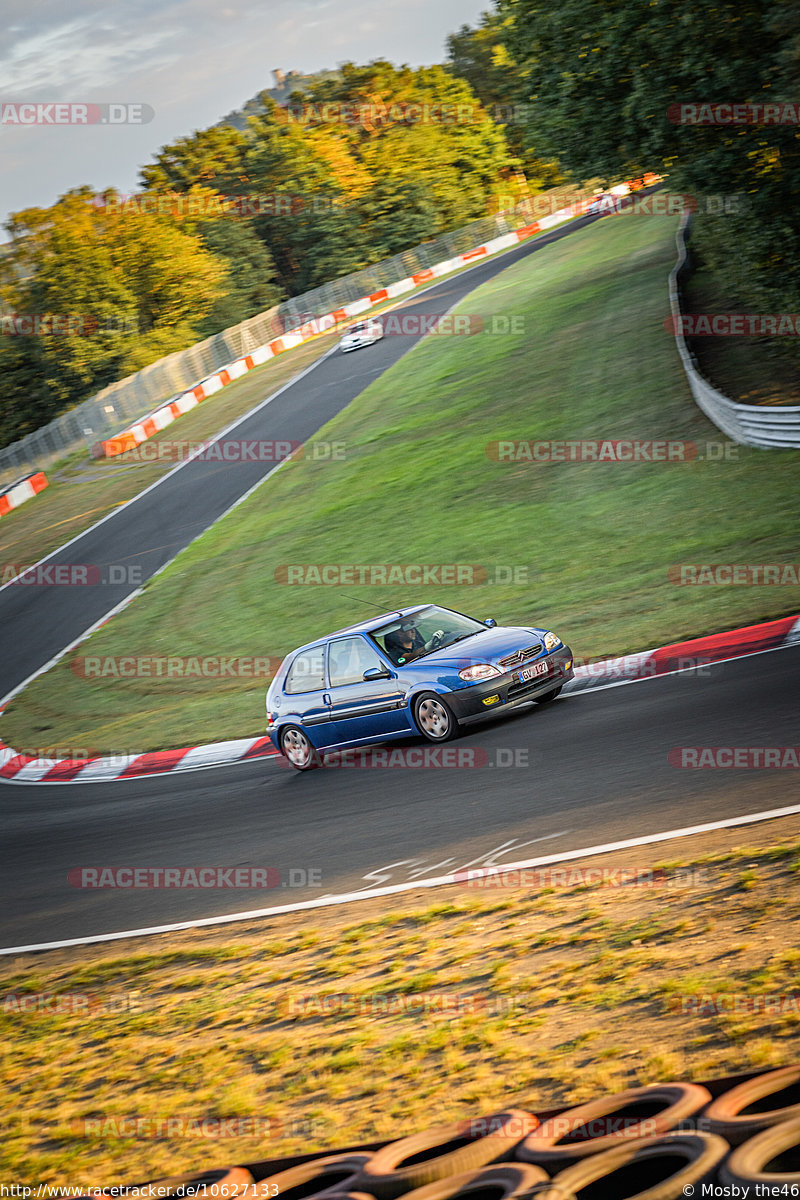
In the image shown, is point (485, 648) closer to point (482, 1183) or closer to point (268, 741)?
point (268, 741)

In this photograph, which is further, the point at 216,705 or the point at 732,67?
the point at 732,67

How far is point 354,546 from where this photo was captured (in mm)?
23453

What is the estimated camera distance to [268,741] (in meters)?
15.0

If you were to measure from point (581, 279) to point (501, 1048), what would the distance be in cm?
3900

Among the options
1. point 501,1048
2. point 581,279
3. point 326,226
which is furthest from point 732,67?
point 326,226

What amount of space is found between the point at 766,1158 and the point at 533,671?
27.1ft

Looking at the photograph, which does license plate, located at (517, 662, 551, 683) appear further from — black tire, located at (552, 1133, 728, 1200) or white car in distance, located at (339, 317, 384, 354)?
white car in distance, located at (339, 317, 384, 354)

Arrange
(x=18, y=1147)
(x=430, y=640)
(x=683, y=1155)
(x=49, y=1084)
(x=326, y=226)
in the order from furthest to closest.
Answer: (x=326, y=226) < (x=430, y=640) < (x=49, y=1084) < (x=18, y=1147) < (x=683, y=1155)

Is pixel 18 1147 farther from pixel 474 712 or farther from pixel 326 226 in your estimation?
pixel 326 226

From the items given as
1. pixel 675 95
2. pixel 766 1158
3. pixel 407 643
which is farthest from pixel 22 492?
pixel 766 1158

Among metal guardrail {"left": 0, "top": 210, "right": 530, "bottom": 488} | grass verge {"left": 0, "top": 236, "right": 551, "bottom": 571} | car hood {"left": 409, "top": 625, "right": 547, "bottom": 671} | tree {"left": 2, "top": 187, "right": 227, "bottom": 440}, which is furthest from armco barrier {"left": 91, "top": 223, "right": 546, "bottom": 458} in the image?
car hood {"left": 409, "top": 625, "right": 547, "bottom": 671}

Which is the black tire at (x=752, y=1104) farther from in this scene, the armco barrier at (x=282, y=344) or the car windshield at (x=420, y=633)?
the armco barrier at (x=282, y=344)

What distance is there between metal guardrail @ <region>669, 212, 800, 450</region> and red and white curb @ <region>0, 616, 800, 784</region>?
7.45m

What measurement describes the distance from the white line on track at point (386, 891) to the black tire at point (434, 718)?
3800 millimetres
